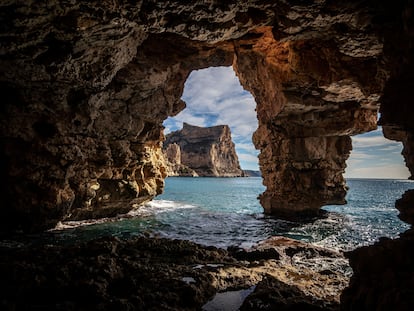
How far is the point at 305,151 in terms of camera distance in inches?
852

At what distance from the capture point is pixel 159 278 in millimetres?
7223

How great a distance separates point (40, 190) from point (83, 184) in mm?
3035

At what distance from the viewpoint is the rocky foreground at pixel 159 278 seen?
18.7 feet

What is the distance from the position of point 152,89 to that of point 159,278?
13346 millimetres

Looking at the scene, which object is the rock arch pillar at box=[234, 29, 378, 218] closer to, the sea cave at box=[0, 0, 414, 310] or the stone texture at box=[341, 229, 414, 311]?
the sea cave at box=[0, 0, 414, 310]

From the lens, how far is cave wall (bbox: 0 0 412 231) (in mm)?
7555

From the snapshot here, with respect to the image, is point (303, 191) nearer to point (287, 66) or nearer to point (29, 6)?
point (287, 66)

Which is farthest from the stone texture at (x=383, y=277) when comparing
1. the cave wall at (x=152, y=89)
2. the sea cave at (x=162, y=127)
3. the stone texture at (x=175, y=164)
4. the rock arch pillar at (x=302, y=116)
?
the stone texture at (x=175, y=164)

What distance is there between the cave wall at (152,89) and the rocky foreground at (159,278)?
17.3 feet

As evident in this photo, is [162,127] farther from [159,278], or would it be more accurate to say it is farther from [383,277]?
[383,277]

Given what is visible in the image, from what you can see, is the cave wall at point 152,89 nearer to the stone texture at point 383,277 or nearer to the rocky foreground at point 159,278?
the stone texture at point 383,277

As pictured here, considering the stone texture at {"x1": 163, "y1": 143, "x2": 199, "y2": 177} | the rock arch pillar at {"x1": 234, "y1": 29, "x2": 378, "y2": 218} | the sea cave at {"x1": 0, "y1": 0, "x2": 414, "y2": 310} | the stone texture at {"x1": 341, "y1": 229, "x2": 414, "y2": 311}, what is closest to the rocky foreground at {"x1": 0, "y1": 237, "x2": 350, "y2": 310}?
the sea cave at {"x1": 0, "y1": 0, "x2": 414, "y2": 310}

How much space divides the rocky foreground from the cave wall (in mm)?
→ 5269

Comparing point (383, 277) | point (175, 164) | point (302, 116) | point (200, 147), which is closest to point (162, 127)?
point (302, 116)
